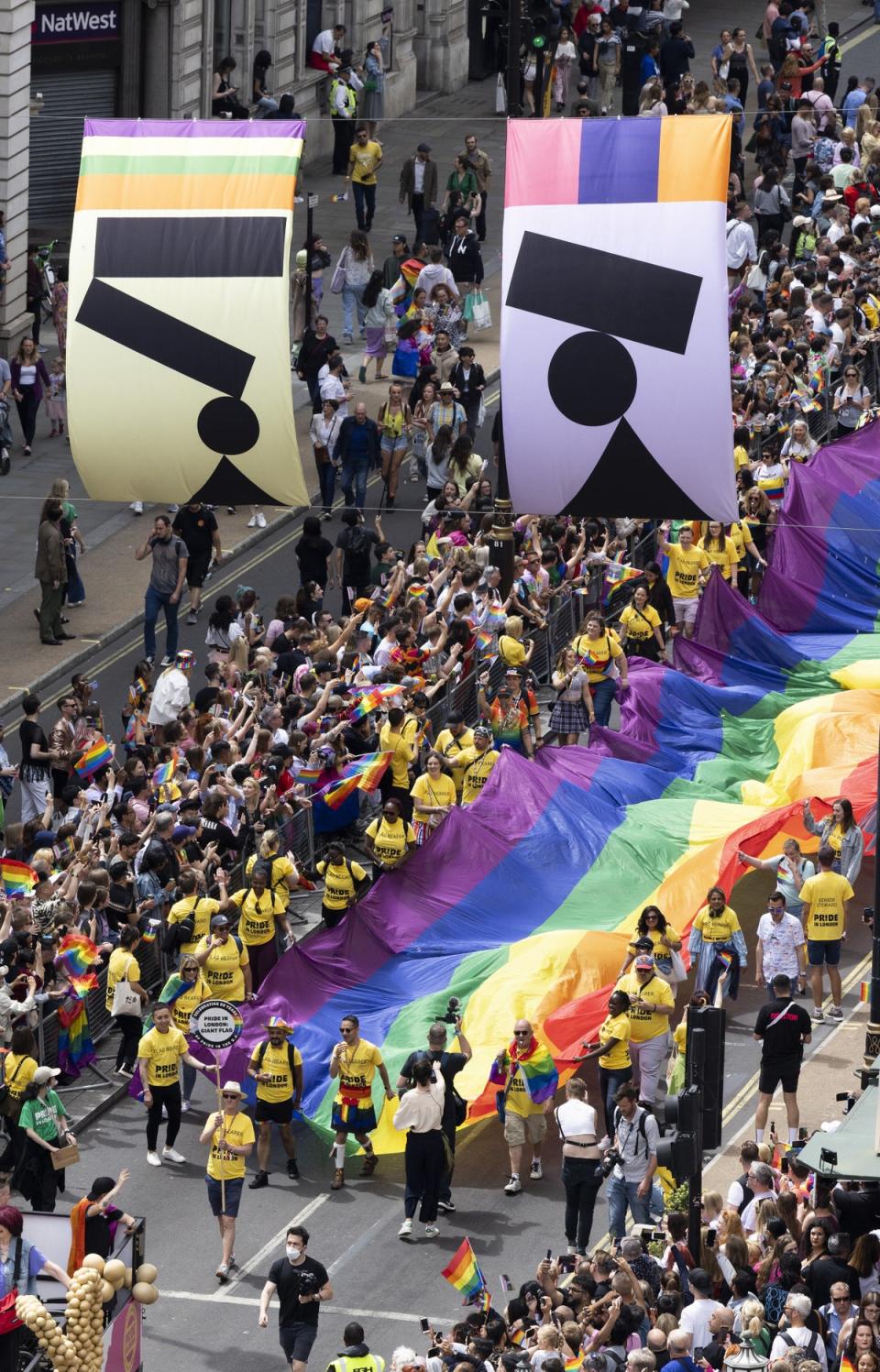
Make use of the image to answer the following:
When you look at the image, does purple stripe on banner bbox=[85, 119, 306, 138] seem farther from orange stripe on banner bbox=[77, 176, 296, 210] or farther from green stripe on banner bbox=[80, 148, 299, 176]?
orange stripe on banner bbox=[77, 176, 296, 210]

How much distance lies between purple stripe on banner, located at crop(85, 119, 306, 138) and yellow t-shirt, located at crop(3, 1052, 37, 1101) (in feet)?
25.9

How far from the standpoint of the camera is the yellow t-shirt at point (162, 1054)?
23.5 meters

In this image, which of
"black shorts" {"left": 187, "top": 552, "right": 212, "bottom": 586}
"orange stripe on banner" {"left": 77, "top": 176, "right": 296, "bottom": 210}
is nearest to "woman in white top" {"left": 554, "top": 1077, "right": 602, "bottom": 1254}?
"orange stripe on banner" {"left": 77, "top": 176, "right": 296, "bottom": 210}

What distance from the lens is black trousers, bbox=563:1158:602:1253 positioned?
22.5m

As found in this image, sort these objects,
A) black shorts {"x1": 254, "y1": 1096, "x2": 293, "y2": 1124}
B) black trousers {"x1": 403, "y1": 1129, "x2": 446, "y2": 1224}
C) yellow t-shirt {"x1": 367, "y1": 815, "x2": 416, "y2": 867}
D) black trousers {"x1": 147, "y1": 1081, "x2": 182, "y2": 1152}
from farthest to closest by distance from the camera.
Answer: yellow t-shirt {"x1": 367, "y1": 815, "x2": 416, "y2": 867}, black trousers {"x1": 147, "y1": 1081, "x2": 182, "y2": 1152}, black shorts {"x1": 254, "y1": 1096, "x2": 293, "y2": 1124}, black trousers {"x1": 403, "y1": 1129, "x2": 446, "y2": 1224}

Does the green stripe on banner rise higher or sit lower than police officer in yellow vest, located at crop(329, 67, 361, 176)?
higher

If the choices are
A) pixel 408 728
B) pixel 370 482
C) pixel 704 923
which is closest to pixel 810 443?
pixel 370 482

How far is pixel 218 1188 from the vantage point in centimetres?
2255

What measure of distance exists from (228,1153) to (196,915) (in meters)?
3.20

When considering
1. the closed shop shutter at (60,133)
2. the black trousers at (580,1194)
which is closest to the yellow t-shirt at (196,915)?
the black trousers at (580,1194)

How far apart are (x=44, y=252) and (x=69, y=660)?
10.0 metres

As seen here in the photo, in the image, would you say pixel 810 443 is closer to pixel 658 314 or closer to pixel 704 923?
pixel 658 314

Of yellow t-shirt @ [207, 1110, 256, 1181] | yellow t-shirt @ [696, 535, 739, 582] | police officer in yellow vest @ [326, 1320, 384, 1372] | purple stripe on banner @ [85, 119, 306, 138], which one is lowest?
yellow t-shirt @ [207, 1110, 256, 1181]

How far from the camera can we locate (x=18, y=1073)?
898 inches
